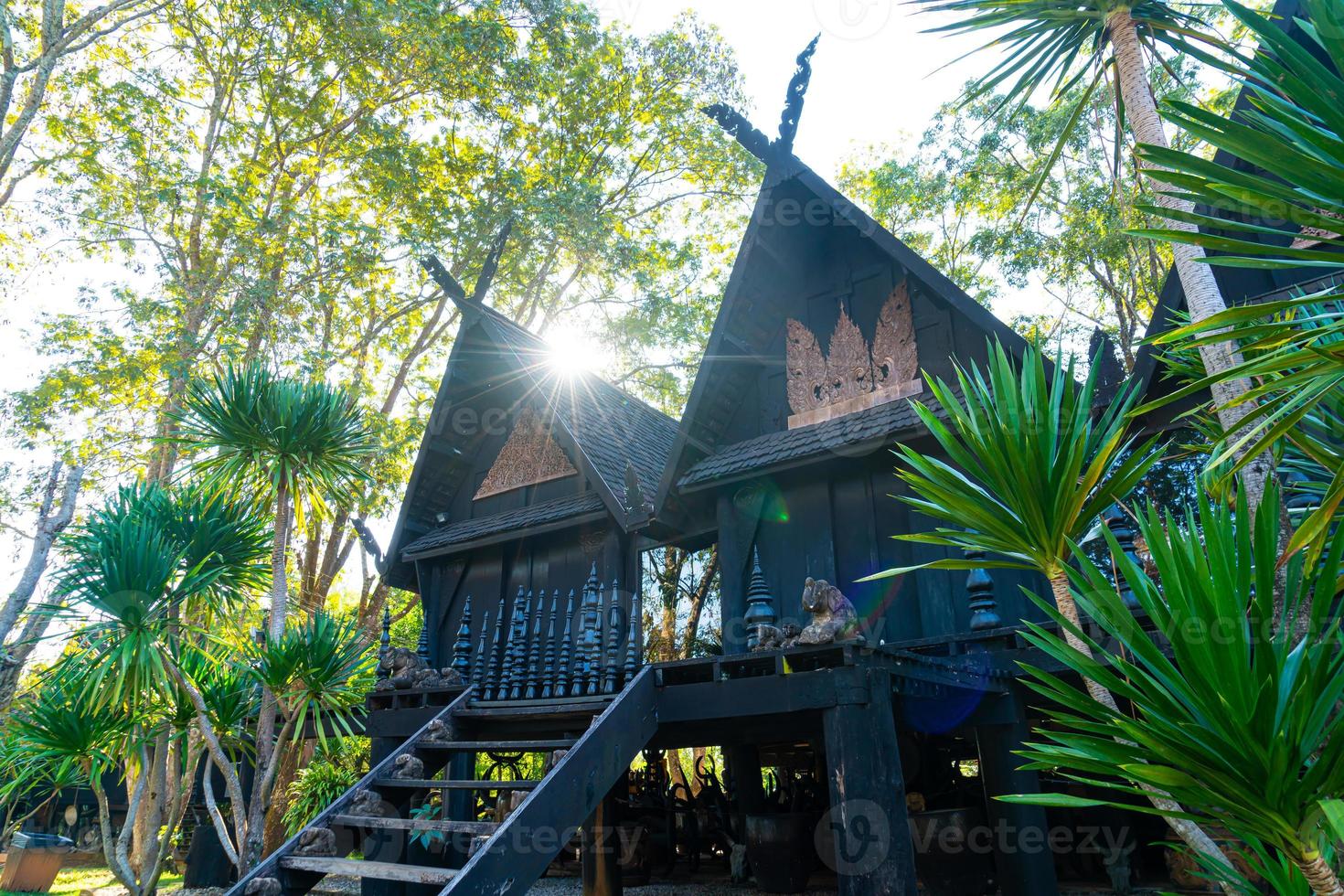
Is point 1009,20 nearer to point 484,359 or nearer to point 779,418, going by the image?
point 779,418

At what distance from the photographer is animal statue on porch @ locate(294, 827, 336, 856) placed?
5312mm

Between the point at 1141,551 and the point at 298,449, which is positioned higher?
the point at 298,449

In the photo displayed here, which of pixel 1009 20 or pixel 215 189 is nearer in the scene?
pixel 1009 20

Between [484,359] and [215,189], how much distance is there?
654 centimetres

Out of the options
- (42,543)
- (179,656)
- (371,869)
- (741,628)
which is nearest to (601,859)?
(741,628)

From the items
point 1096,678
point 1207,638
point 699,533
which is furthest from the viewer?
point 699,533

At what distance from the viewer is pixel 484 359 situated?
1181 cm

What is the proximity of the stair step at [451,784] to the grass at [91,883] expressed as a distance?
8034 mm

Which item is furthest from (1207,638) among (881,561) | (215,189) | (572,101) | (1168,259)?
(572,101)

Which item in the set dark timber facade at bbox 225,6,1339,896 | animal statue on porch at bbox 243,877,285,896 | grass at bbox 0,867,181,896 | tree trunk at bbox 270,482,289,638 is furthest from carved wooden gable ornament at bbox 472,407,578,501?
grass at bbox 0,867,181,896

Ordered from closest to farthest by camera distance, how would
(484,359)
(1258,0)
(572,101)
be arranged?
(484,359) → (1258,0) → (572,101)

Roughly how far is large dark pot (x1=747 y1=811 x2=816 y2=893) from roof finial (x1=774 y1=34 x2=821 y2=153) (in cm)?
690

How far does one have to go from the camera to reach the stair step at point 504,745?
5867 mm

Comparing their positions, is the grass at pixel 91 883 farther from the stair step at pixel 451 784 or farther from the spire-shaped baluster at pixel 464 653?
the stair step at pixel 451 784
